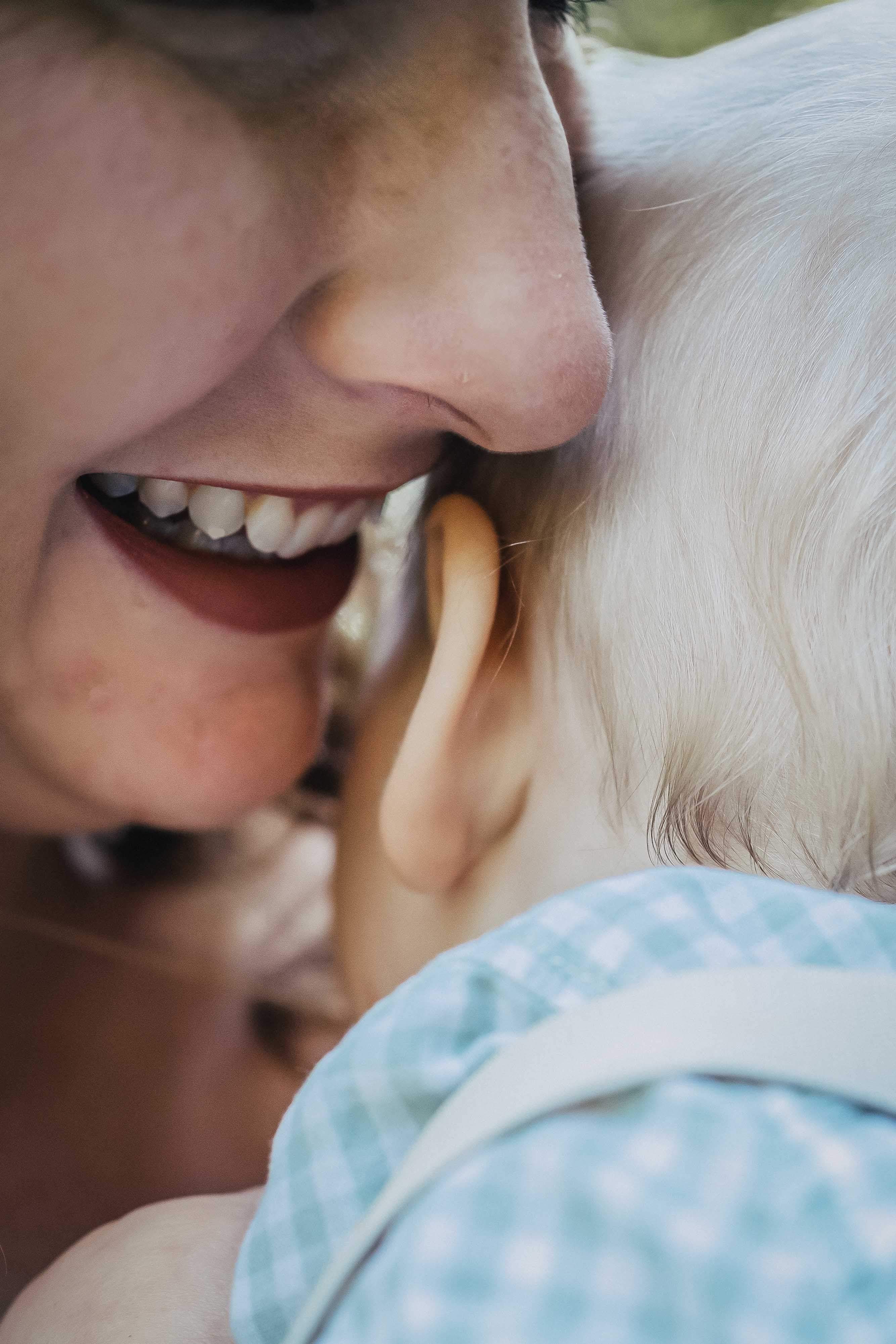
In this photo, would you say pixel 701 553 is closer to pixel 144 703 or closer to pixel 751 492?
pixel 751 492

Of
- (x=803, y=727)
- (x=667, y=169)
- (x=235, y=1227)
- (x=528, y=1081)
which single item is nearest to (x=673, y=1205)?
(x=528, y=1081)

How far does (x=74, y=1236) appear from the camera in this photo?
33.2 inches

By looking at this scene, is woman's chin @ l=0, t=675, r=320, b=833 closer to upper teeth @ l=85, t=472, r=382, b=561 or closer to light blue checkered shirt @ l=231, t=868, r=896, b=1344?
upper teeth @ l=85, t=472, r=382, b=561

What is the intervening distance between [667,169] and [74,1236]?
3.07 ft

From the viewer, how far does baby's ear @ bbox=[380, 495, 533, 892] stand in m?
0.70

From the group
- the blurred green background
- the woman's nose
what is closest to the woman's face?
the woman's nose

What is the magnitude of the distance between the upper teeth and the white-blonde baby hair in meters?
0.18

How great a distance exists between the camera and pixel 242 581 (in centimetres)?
81

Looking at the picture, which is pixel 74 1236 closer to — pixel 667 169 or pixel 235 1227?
pixel 235 1227

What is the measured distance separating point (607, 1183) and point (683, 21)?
1.05 meters

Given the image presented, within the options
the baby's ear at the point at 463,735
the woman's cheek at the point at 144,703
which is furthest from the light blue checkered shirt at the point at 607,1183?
the woman's cheek at the point at 144,703

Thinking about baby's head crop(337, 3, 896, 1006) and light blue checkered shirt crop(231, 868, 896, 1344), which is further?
baby's head crop(337, 3, 896, 1006)

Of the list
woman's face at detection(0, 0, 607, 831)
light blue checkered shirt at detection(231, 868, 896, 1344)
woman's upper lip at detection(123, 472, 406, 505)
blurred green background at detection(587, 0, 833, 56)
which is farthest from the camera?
blurred green background at detection(587, 0, 833, 56)

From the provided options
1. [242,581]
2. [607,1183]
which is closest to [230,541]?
[242,581]
